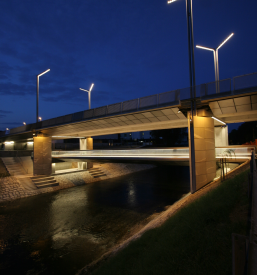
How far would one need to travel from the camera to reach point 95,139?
242ft

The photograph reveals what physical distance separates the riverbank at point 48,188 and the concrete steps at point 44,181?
0.50 m

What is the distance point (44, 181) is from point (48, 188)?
6.33ft

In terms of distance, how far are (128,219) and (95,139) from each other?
203 ft

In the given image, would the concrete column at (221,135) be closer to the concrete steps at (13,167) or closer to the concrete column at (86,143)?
the concrete column at (86,143)

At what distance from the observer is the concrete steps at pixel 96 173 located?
31.0 meters

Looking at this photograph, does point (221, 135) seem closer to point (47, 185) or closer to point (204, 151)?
point (204, 151)

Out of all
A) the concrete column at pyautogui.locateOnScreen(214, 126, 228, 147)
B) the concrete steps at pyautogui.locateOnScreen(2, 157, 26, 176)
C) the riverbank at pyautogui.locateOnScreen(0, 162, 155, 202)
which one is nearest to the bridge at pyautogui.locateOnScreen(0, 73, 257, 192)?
the concrete column at pyautogui.locateOnScreen(214, 126, 228, 147)

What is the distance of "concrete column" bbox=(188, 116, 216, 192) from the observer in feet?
43.7

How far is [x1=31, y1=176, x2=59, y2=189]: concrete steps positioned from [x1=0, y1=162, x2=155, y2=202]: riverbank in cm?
50

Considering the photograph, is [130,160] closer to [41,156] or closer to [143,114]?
[143,114]

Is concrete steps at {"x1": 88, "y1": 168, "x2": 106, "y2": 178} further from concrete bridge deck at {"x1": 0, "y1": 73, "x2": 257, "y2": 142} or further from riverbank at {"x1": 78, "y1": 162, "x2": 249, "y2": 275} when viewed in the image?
riverbank at {"x1": 78, "y1": 162, "x2": 249, "y2": 275}

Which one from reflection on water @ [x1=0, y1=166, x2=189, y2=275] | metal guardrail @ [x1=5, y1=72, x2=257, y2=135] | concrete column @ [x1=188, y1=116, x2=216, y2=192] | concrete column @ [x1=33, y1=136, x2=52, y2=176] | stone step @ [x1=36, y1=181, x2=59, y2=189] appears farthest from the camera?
concrete column @ [x1=33, y1=136, x2=52, y2=176]

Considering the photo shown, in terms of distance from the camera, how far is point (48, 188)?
23.7 meters

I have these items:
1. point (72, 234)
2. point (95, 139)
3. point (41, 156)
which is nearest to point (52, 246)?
point (72, 234)
